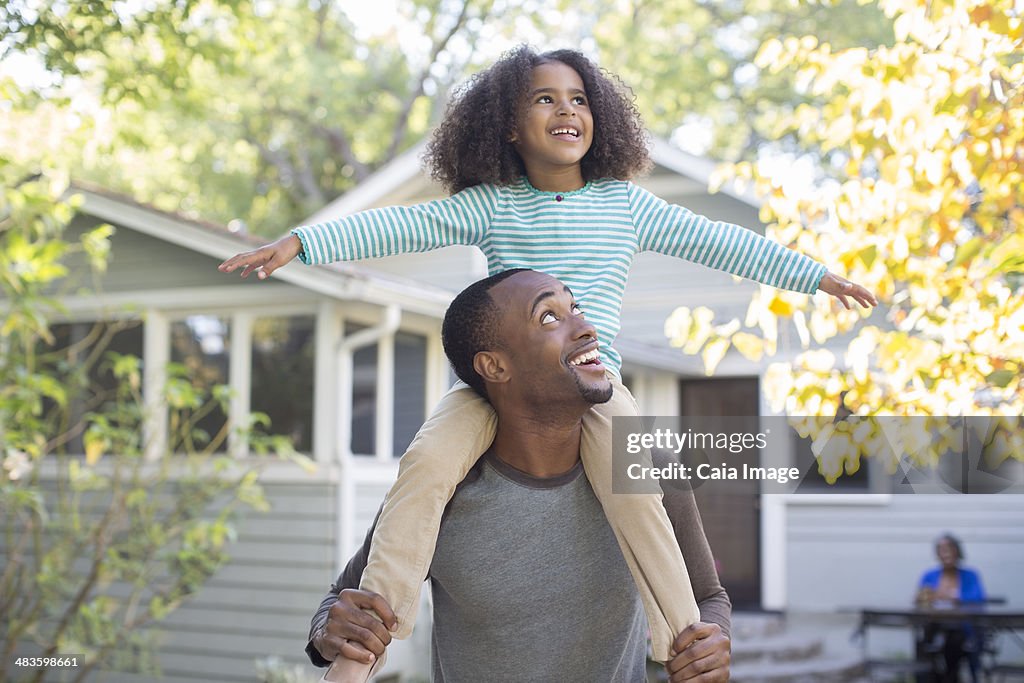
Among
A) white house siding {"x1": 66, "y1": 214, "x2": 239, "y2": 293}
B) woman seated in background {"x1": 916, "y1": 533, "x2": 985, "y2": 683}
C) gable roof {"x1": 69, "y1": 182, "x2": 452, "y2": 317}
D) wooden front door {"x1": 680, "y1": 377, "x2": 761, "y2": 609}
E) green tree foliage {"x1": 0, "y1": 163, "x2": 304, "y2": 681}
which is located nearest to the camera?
green tree foliage {"x1": 0, "y1": 163, "x2": 304, "y2": 681}

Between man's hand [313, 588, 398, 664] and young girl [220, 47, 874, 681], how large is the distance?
3 centimetres

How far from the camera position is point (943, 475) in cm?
357

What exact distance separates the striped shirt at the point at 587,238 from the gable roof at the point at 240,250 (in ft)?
17.4

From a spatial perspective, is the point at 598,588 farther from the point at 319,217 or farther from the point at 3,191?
the point at 319,217

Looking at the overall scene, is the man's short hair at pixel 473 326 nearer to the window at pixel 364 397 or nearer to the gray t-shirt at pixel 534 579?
the gray t-shirt at pixel 534 579

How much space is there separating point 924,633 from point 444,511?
25.5ft

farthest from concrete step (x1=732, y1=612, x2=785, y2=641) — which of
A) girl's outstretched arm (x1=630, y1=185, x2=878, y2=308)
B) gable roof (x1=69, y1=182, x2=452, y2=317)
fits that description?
girl's outstretched arm (x1=630, y1=185, x2=878, y2=308)

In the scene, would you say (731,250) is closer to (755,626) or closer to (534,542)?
(534,542)

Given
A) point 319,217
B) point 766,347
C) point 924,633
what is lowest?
point 924,633

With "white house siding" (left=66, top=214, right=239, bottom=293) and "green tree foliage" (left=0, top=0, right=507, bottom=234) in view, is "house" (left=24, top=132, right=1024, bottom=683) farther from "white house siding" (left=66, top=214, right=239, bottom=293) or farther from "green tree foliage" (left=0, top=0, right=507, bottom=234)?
"green tree foliage" (left=0, top=0, right=507, bottom=234)

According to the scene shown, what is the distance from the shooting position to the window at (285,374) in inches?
343

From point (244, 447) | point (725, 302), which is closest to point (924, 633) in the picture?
point (725, 302)

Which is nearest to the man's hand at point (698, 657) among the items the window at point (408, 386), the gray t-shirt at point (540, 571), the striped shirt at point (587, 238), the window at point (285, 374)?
the gray t-shirt at point (540, 571)

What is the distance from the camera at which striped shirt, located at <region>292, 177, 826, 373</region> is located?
2.35 m
